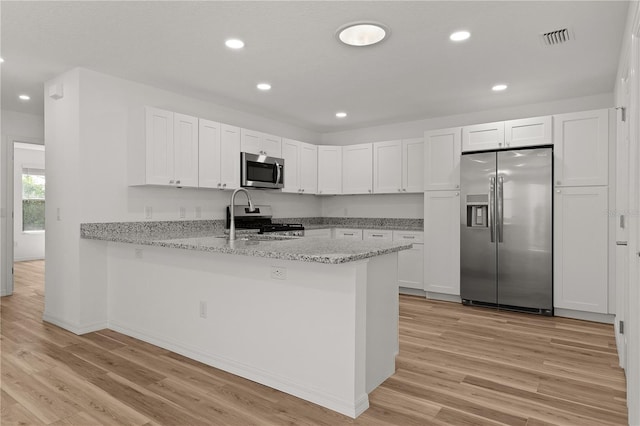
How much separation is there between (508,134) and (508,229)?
1114 millimetres

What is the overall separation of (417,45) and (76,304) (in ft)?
12.4

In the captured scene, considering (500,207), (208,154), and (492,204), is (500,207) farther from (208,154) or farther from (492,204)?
(208,154)

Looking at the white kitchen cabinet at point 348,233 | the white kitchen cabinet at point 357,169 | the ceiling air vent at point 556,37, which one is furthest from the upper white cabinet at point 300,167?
the ceiling air vent at point 556,37

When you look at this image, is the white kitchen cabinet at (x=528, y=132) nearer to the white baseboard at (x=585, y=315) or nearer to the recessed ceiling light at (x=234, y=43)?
the white baseboard at (x=585, y=315)

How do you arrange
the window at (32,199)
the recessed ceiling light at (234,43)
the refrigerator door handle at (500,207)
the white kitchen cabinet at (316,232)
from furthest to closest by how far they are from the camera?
the window at (32,199)
the white kitchen cabinet at (316,232)
the refrigerator door handle at (500,207)
the recessed ceiling light at (234,43)

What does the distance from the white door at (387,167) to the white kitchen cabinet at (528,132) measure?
149cm

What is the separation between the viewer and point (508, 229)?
439 centimetres

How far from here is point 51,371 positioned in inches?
108

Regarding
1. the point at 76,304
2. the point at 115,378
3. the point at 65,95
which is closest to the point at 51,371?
the point at 115,378

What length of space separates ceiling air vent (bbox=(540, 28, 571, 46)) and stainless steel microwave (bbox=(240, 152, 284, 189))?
3266mm

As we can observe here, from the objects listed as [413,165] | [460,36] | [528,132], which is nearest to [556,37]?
[460,36]

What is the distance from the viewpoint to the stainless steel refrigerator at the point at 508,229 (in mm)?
4246

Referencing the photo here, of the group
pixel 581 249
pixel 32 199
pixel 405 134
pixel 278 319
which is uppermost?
pixel 405 134

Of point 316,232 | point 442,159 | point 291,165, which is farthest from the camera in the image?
point 316,232
